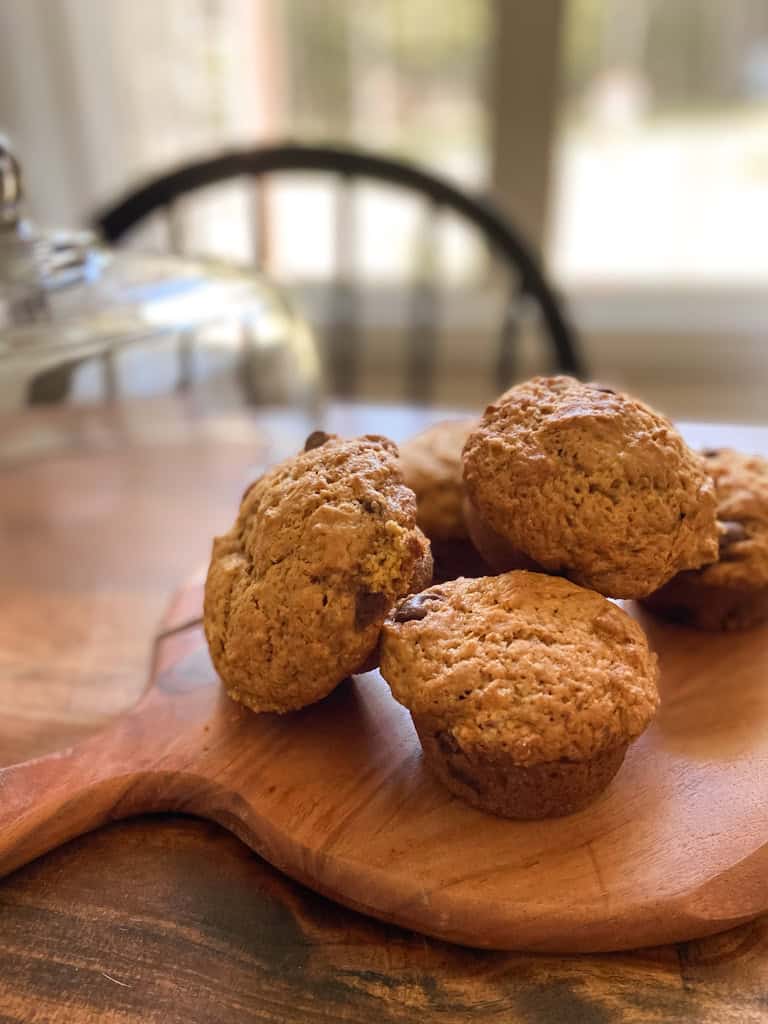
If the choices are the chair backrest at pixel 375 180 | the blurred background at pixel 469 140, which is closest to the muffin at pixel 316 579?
the chair backrest at pixel 375 180

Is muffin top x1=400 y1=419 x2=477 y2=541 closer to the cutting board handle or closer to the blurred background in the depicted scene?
the cutting board handle

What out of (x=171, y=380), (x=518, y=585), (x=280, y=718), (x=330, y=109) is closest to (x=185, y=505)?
(x=171, y=380)

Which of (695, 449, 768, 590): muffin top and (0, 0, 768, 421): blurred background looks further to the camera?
(0, 0, 768, 421): blurred background

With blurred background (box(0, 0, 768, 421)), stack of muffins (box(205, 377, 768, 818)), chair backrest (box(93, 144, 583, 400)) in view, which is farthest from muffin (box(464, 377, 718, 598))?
blurred background (box(0, 0, 768, 421))

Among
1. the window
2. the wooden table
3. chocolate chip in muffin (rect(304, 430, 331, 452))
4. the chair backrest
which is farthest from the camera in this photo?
the window

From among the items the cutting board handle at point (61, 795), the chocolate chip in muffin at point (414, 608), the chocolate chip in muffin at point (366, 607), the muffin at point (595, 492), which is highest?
the muffin at point (595, 492)

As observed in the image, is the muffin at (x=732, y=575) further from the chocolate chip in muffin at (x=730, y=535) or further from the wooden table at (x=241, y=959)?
the wooden table at (x=241, y=959)

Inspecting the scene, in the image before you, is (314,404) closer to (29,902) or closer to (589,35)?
(29,902)
